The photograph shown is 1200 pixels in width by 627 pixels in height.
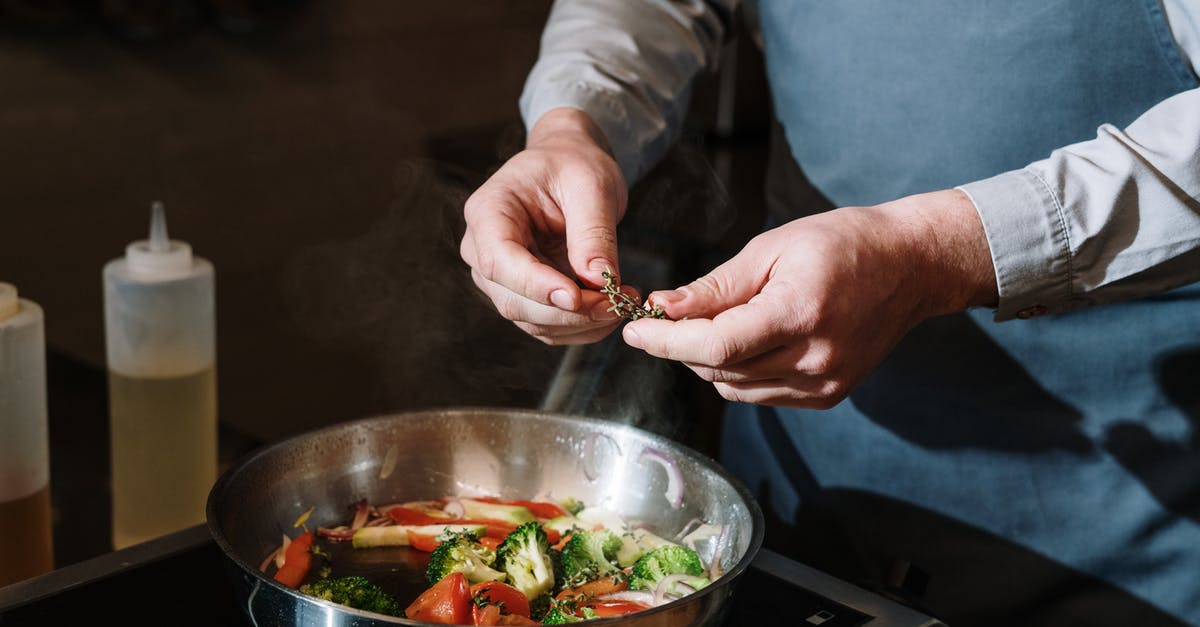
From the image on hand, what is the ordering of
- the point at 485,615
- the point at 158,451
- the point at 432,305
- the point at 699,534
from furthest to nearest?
the point at 432,305 → the point at 158,451 → the point at 699,534 → the point at 485,615

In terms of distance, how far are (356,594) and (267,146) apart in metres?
3.40

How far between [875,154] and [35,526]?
1028 millimetres

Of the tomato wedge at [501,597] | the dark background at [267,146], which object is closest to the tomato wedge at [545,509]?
the tomato wedge at [501,597]

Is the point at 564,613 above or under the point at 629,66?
under

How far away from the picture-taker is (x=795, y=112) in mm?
1567

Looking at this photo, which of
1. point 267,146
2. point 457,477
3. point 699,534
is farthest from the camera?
point 267,146

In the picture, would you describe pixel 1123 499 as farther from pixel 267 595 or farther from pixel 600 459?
pixel 267 595

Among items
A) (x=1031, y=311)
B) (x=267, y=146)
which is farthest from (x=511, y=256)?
(x=267, y=146)

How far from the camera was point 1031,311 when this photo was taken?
1198mm

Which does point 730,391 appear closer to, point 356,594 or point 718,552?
point 718,552

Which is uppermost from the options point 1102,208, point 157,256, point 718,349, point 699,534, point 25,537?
point 1102,208

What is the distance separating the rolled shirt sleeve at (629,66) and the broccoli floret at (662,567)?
0.60 meters

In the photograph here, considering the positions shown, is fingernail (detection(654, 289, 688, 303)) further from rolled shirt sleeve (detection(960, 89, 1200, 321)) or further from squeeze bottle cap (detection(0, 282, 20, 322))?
squeeze bottle cap (detection(0, 282, 20, 322))

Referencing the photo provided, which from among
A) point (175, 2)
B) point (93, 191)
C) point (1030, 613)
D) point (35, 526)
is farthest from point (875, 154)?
point (93, 191)
